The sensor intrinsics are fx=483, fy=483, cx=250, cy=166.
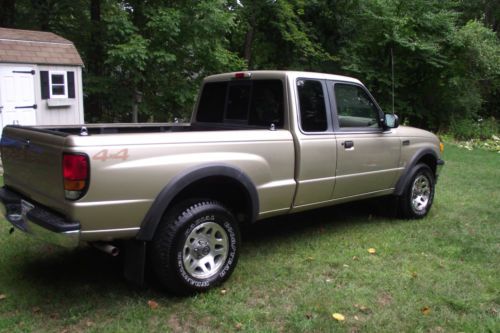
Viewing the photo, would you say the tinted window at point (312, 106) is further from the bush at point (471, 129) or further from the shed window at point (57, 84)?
the bush at point (471, 129)

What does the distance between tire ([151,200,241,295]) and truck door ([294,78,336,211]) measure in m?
0.99

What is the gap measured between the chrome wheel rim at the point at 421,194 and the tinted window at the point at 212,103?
110 inches

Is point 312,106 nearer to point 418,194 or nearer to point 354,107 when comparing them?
point 354,107

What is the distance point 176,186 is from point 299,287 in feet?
4.65

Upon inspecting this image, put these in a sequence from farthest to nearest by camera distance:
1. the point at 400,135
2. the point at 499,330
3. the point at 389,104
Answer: the point at 389,104, the point at 400,135, the point at 499,330

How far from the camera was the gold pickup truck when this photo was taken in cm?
339

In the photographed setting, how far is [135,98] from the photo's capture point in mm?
13719

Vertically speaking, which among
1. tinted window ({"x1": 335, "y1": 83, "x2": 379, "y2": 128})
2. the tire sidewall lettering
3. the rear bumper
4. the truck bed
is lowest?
the tire sidewall lettering

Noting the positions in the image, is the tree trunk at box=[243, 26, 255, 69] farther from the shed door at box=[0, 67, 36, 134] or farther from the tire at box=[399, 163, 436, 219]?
the tire at box=[399, 163, 436, 219]

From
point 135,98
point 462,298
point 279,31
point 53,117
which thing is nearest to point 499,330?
point 462,298

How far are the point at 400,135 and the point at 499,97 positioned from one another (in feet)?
62.6

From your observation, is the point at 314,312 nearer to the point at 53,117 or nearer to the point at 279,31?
the point at 53,117

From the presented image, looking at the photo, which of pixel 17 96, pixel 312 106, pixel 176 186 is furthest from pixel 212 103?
pixel 17 96

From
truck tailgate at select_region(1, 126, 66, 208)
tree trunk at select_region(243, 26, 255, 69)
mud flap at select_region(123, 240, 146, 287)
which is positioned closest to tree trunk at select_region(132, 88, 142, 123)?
tree trunk at select_region(243, 26, 255, 69)
